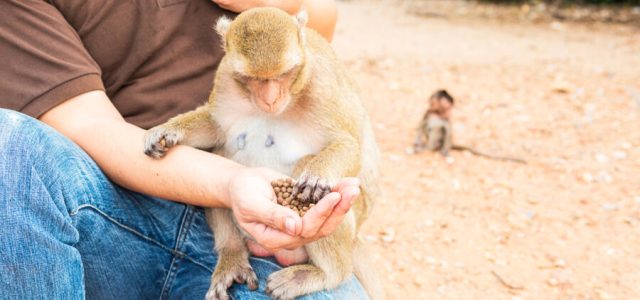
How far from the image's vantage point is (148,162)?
2.48 m

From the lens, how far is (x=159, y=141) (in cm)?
246

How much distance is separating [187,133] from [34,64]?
55 cm

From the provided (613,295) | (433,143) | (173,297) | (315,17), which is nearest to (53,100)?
(173,297)

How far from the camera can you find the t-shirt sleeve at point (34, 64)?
7.93 feet

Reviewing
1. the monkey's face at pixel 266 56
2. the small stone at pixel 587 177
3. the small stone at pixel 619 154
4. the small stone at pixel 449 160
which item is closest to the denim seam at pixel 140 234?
the monkey's face at pixel 266 56

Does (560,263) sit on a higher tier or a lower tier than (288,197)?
lower

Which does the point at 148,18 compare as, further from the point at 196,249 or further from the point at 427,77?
the point at 427,77

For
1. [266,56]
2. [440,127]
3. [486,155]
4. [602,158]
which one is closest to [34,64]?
[266,56]

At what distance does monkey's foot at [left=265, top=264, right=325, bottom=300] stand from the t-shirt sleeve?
903 mm

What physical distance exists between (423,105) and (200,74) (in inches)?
136

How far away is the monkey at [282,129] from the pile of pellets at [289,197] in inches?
1.2

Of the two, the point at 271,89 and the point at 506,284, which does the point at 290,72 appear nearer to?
the point at 271,89

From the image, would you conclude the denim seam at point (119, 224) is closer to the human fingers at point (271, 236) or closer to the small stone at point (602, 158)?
the human fingers at point (271, 236)

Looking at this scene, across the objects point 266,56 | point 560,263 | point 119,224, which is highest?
point 266,56
